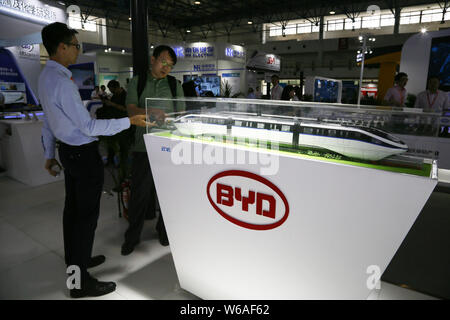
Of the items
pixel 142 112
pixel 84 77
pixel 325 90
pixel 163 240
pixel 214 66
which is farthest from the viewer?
pixel 214 66

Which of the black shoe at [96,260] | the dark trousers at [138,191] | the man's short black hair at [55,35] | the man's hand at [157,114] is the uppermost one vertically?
the man's short black hair at [55,35]

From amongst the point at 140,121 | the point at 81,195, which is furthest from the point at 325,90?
the point at 81,195

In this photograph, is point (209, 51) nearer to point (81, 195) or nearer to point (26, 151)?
point (26, 151)

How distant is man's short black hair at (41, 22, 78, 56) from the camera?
154 centimetres

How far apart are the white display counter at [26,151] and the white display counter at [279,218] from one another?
9.60 feet

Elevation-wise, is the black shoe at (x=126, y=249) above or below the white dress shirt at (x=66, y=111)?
below

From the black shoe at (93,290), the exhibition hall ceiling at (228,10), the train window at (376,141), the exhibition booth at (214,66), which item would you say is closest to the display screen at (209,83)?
the exhibition booth at (214,66)

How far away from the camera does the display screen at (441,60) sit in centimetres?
652

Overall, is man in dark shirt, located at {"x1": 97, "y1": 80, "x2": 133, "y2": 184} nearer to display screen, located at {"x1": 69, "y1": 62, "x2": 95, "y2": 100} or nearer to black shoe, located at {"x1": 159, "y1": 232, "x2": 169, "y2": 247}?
black shoe, located at {"x1": 159, "y1": 232, "x2": 169, "y2": 247}

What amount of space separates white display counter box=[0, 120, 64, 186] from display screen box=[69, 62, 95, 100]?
511 centimetres

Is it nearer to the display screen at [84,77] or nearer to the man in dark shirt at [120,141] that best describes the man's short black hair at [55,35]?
the man in dark shirt at [120,141]

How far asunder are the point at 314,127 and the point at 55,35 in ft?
4.59

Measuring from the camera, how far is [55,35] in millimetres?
1545

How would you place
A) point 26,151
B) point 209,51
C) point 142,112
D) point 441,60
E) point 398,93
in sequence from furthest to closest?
Result: point 209,51 < point 441,60 < point 398,93 < point 26,151 < point 142,112
